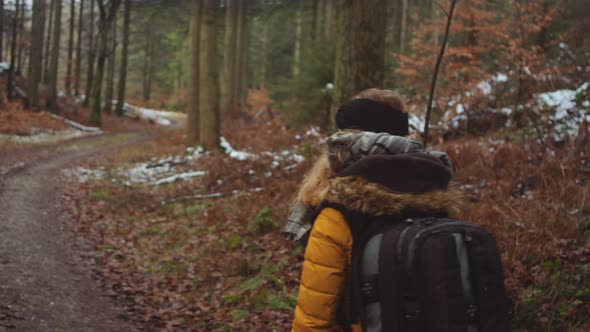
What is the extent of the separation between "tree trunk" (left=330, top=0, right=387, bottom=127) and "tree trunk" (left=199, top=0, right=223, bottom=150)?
34.4 feet

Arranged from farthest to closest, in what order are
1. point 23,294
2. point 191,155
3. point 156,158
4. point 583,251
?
1. point 156,158
2. point 191,155
3. point 23,294
4. point 583,251

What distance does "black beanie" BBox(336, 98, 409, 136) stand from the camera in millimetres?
2609

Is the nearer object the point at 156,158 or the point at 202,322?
the point at 202,322

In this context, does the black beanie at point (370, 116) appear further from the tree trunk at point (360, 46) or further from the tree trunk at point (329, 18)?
the tree trunk at point (329, 18)

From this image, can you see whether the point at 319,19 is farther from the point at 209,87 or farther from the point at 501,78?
the point at 501,78

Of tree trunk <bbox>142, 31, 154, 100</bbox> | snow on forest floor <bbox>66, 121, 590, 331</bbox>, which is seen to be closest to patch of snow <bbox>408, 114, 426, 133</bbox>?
snow on forest floor <bbox>66, 121, 590, 331</bbox>

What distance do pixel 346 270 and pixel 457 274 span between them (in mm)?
530

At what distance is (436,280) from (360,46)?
4.82 meters

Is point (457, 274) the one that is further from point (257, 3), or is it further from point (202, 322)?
point (202, 322)

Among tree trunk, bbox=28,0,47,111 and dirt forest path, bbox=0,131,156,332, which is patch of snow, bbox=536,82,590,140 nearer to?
dirt forest path, bbox=0,131,156,332

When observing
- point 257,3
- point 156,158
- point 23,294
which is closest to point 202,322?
point 23,294

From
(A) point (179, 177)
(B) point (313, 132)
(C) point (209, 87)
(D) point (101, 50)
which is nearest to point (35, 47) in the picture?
(D) point (101, 50)

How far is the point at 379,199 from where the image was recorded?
7.60 feet

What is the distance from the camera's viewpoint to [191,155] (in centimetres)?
1662
